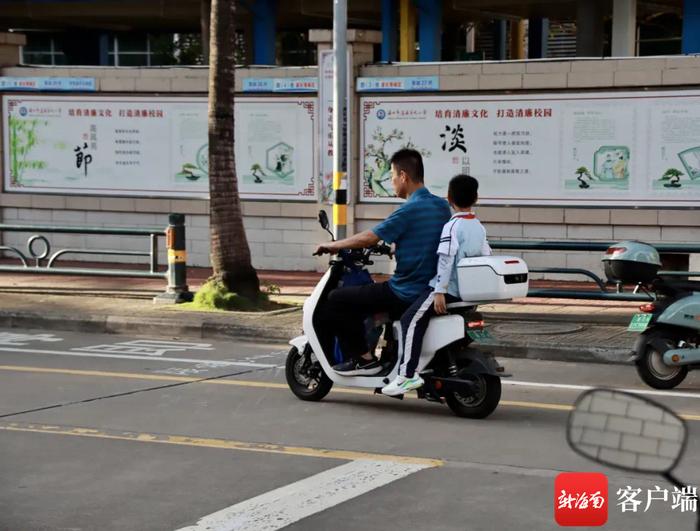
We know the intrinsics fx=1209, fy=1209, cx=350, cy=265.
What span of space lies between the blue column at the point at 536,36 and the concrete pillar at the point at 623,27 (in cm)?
741

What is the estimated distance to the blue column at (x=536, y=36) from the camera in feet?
119

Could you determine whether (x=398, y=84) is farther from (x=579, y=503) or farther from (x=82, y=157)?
(x=579, y=503)

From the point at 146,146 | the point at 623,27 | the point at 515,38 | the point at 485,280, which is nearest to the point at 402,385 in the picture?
the point at 485,280

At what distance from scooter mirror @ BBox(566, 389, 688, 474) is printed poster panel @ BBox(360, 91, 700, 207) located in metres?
13.6

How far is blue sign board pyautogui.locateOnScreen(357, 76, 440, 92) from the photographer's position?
663 inches

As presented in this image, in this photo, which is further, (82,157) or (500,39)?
(500,39)

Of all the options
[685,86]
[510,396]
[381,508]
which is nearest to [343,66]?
[685,86]

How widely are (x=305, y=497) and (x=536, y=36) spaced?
3177 cm

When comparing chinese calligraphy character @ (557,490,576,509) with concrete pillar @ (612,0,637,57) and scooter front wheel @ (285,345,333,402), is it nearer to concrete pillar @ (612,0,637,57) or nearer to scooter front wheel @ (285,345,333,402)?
scooter front wheel @ (285,345,333,402)

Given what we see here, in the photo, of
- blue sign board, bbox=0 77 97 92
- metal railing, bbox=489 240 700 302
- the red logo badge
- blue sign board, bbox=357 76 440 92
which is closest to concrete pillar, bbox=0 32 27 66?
blue sign board, bbox=0 77 97 92

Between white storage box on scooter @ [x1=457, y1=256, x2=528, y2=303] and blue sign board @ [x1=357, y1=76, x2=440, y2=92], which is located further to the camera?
blue sign board @ [x1=357, y1=76, x2=440, y2=92]

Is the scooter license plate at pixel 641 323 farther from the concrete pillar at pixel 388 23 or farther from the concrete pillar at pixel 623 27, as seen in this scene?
the concrete pillar at pixel 388 23

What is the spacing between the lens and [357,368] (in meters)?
8.47

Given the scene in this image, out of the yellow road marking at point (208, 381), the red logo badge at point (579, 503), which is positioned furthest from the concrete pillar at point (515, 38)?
the red logo badge at point (579, 503)
